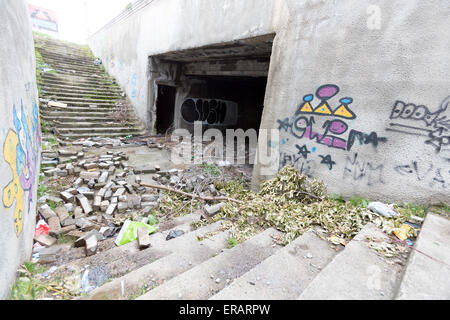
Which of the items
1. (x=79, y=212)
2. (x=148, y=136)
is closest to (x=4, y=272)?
(x=79, y=212)

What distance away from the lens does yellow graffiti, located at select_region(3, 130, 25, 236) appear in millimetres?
1659

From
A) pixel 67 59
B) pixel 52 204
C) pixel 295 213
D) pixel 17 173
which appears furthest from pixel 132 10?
pixel 295 213

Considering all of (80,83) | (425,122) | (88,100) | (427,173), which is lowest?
(427,173)

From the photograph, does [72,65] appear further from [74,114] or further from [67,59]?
[74,114]

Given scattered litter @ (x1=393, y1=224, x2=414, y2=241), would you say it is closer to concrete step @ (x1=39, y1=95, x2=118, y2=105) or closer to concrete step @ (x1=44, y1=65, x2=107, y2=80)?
concrete step @ (x1=39, y1=95, x2=118, y2=105)

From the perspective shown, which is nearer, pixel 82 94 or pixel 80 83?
pixel 82 94

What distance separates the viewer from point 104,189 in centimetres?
410

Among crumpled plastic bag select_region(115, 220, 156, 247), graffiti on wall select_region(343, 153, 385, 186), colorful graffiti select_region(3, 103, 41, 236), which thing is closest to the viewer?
colorful graffiti select_region(3, 103, 41, 236)

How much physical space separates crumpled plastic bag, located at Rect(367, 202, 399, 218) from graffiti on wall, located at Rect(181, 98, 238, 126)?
8735 mm

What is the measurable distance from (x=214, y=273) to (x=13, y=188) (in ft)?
6.07

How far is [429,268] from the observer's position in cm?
162

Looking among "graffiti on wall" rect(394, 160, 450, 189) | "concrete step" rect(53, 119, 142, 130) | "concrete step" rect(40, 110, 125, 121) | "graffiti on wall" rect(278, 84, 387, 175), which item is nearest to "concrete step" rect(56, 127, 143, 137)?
"concrete step" rect(53, 119, 142, 130)

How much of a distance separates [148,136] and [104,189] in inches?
193
